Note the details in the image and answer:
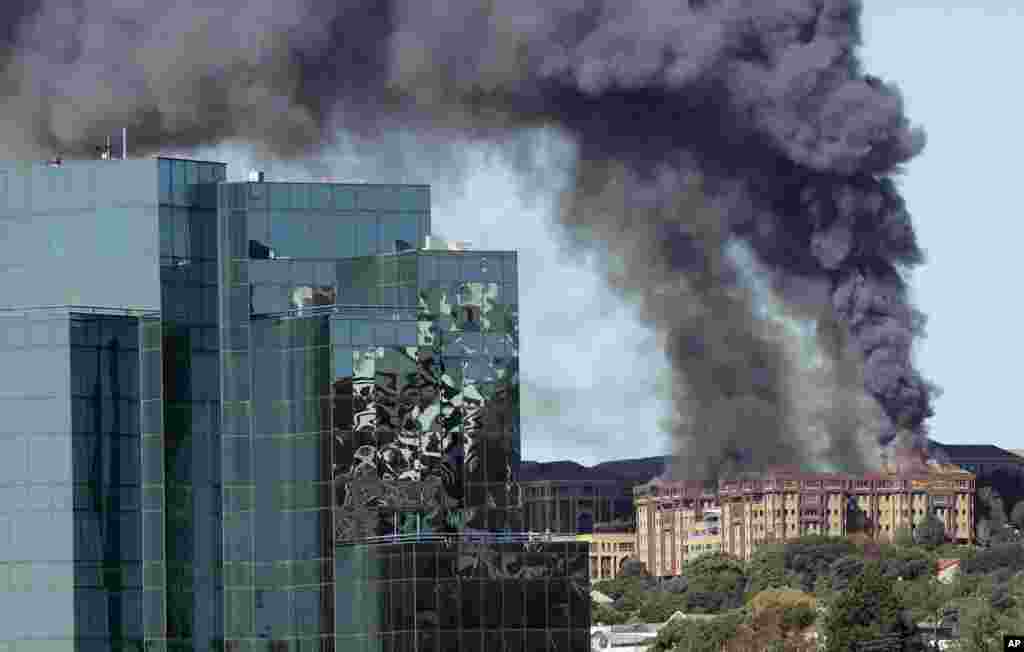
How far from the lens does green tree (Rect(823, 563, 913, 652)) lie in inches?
6053

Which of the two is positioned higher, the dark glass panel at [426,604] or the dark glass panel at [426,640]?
the dark glass panel at [426,604]

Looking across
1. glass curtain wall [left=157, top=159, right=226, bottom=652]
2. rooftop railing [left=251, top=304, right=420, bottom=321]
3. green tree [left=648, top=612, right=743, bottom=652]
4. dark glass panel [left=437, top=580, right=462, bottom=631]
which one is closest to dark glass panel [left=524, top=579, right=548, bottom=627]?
dark glass panel [left=437, top=580, right=462, bottom=631]

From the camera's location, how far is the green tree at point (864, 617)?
153750mm

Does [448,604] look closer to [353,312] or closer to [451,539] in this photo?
[451,539]

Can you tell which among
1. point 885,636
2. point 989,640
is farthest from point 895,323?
point 989,640

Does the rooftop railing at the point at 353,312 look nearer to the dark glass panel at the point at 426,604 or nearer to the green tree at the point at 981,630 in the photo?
the dark glass panel at the point at 426,604

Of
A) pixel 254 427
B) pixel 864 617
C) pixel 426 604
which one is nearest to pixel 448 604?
pixel 426 604

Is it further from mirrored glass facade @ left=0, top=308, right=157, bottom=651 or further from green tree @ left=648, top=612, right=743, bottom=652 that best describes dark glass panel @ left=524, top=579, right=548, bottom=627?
green tree @ left=648, top=612, right=743, bottom=652

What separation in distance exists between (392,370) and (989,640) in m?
74.6

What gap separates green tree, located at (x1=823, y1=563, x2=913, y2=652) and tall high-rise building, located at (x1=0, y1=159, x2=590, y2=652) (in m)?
93.9

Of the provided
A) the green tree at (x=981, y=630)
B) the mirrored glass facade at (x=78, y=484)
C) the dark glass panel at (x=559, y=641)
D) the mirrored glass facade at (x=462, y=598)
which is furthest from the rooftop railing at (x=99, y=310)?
the green tree at (x=981, y=630)

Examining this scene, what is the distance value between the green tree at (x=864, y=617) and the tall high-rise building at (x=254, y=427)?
9393 centimetres

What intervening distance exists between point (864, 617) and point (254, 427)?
328 feet

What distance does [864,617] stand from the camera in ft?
518
